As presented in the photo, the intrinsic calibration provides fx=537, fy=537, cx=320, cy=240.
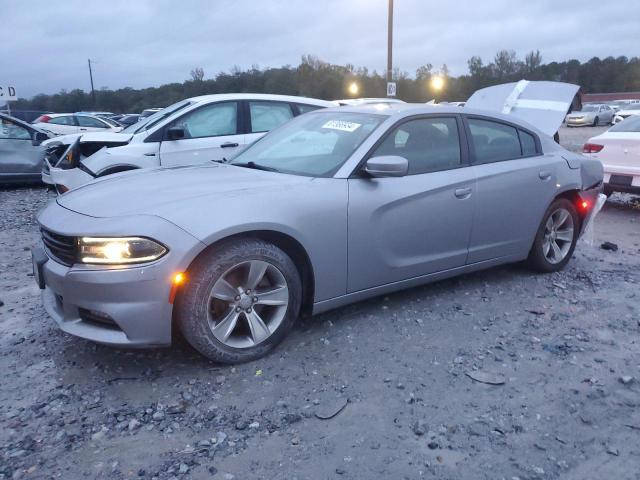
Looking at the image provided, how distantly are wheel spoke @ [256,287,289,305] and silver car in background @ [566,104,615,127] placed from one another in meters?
34.5

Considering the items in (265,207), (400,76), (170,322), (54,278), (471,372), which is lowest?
(471,372)

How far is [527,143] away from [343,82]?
5259 centimetres

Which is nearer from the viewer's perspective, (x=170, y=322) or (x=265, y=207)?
(x=170, y=322)

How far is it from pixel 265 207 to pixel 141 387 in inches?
48.3

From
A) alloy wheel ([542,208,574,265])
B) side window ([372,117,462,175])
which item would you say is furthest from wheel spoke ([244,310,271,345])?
alloy wheel ([542,208,574,265])

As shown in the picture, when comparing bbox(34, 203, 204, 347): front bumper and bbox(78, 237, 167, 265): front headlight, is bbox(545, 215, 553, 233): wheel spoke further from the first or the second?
bbox(78, 237, 167, 265): front headlight

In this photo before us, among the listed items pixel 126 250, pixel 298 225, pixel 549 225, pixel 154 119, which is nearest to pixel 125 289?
pixel 126 250

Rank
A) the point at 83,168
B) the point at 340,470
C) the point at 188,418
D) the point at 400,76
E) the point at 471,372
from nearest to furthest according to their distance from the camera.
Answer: the point at 340,470 → the point at 188,418 → the point at 471,372 → the point at 83,168 → the point at 400,76

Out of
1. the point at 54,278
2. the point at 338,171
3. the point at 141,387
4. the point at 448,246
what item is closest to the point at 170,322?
the point at 141,387

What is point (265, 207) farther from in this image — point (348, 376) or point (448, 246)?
point (448, 246)

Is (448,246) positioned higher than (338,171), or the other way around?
(338,171)

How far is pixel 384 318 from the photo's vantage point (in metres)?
3.89

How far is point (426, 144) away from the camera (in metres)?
4.03

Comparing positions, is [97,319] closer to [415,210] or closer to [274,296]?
[274,296]
